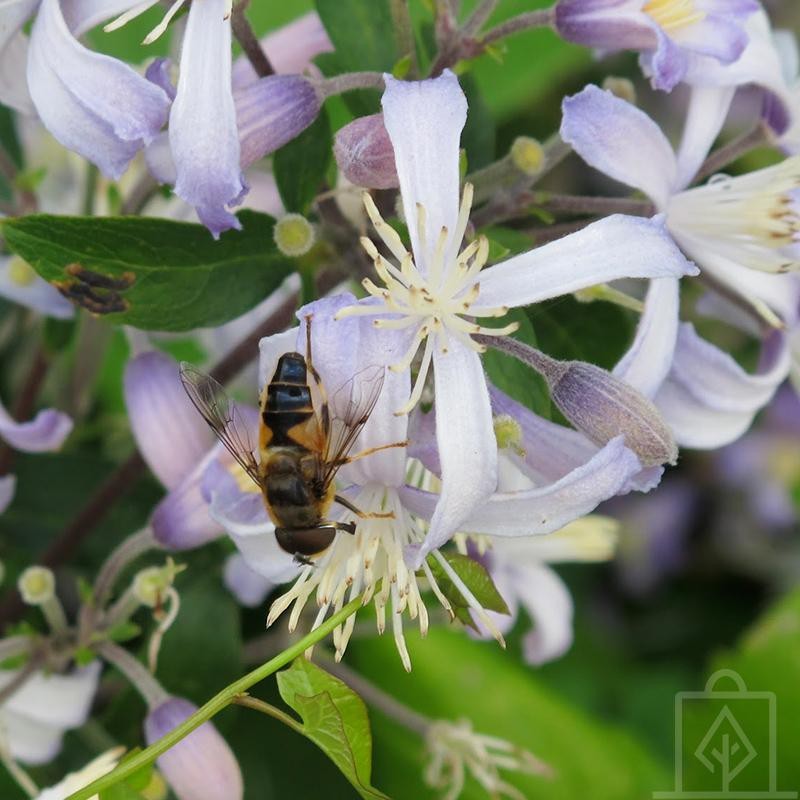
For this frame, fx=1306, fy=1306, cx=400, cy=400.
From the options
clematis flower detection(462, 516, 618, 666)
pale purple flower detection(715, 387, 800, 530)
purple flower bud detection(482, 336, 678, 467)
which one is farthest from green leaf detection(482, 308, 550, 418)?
pale purple flower detection(715, 387, 800, 530)

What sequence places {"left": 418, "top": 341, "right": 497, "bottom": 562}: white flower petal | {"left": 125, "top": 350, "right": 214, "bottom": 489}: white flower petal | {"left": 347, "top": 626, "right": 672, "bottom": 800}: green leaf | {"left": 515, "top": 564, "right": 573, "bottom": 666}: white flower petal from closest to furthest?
{"left": 418, "top": 341, "right": 497, "bottom": 562}: white flower petal < {"left": 125, "top": 350, "right": 214, "bottom": 489}: white flower petal < {"left": 515, "top": 564, "right": 573, "bottom": 666}: white flower petal < {"left": 347, "top": 626, "right": 672, "bottom": 800}: green leaf

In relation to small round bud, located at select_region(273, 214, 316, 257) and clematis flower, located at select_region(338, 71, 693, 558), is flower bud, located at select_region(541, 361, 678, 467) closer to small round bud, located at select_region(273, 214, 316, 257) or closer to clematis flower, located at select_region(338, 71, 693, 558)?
clematis flower, located at select_region(338, 71, 693, 558)

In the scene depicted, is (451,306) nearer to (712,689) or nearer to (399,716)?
(399,716)

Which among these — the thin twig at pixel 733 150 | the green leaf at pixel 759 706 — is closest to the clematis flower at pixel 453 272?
the thin twig at pixel 733 150

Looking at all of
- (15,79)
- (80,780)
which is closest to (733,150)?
(15,79)

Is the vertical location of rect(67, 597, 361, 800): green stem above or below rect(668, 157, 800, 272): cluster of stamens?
below

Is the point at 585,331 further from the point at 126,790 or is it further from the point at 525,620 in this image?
the point at 525,620

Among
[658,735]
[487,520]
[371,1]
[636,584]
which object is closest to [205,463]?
[487,520]

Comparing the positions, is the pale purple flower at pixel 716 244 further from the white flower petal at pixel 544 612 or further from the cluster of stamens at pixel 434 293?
the white flower petal at pixel 544 612
